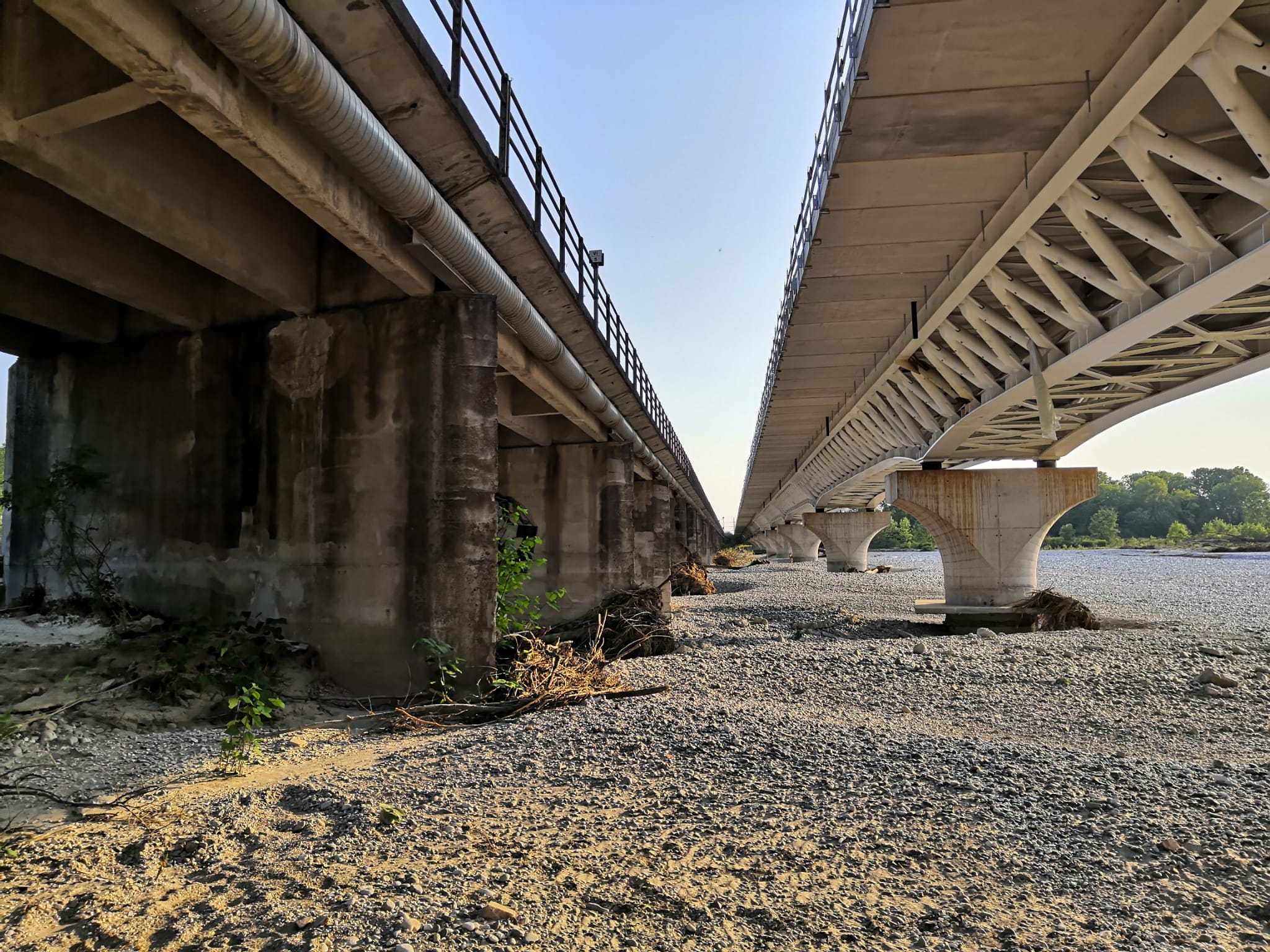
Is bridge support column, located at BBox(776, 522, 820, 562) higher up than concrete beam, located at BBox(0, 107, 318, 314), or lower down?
lower down

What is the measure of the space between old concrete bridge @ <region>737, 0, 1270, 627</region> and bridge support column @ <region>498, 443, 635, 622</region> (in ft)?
17.2

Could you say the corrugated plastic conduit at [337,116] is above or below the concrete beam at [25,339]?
above

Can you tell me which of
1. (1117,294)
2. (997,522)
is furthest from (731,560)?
(1117,294)

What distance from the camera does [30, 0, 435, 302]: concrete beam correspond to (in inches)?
145

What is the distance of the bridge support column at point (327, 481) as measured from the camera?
7.50m

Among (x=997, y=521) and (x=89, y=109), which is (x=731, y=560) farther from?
(x=89, y=109)

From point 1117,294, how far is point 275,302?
35.3 feet

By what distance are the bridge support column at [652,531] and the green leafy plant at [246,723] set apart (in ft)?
51.0

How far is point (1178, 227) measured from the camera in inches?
324

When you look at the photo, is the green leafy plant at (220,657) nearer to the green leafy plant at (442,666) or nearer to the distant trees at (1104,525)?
the green leafy plant at (442,666)

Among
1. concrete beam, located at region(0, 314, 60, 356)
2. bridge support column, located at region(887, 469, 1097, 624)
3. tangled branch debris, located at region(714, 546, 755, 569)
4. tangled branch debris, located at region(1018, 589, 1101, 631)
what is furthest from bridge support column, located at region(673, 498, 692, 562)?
concrete beam, located at region(0, 314, 60, 356)

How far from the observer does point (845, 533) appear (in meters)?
53.3

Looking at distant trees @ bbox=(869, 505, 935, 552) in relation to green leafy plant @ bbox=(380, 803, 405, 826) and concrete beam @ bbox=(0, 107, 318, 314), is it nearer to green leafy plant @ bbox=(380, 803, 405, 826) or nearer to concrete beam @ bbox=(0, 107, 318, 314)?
concrete beam @ bbox=(0, 107, 318, 314)

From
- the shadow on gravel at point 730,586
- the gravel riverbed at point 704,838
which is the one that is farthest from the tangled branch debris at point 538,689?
the shadow on gravel at point 730,586
